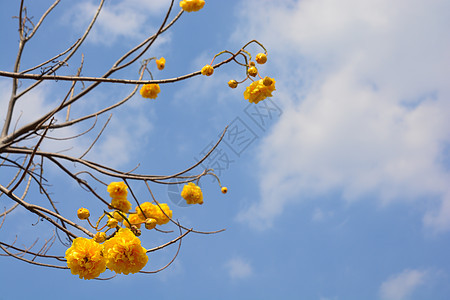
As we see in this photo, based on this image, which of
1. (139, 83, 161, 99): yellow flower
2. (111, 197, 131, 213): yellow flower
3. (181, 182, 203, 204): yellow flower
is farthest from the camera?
(139, 83, 161, 99): yellow flower

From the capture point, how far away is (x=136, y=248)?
171 cm

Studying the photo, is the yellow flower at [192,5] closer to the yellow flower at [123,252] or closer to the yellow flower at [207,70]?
the yellow flower at [207,70]

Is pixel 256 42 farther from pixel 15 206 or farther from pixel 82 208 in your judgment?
pixel 15 206

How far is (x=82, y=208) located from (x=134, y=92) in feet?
5.13

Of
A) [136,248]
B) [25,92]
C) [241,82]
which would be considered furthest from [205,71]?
[25,92]

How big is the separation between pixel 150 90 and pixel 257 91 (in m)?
1.24

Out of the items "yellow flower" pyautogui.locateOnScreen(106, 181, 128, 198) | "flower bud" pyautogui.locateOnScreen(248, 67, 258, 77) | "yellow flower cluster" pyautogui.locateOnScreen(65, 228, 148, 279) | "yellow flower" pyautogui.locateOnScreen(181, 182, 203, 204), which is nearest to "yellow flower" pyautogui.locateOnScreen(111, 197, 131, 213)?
"yellow flower" pyautogui.locateOnScreen(106, 181, 128, 198)

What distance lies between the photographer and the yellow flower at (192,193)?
2.75 m

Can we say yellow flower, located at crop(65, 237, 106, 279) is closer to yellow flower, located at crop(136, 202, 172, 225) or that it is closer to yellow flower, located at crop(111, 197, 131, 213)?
yellow flower, located at crop(136, 202, 172, 225)

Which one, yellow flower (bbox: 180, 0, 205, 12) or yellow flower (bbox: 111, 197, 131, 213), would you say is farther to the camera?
yellow flower (bbox: 111, 197, 131, 213)

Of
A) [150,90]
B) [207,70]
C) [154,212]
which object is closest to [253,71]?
[207,70]

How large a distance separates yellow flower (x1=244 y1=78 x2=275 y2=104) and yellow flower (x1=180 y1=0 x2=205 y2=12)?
506mm

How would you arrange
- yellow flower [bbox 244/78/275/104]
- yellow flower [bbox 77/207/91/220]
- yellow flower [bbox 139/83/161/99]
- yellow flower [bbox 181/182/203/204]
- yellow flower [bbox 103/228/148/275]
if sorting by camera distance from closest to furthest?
yellow flower [bbox 103/228/148/275], yellow flower [bbox 77/207/91/220], yellow flower [bbox 244/78/275/104], yellow flower [bbox 181/182/203/204], yellow flower [bbox 139/83/161/99]

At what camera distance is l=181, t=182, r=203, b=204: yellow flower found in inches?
108
